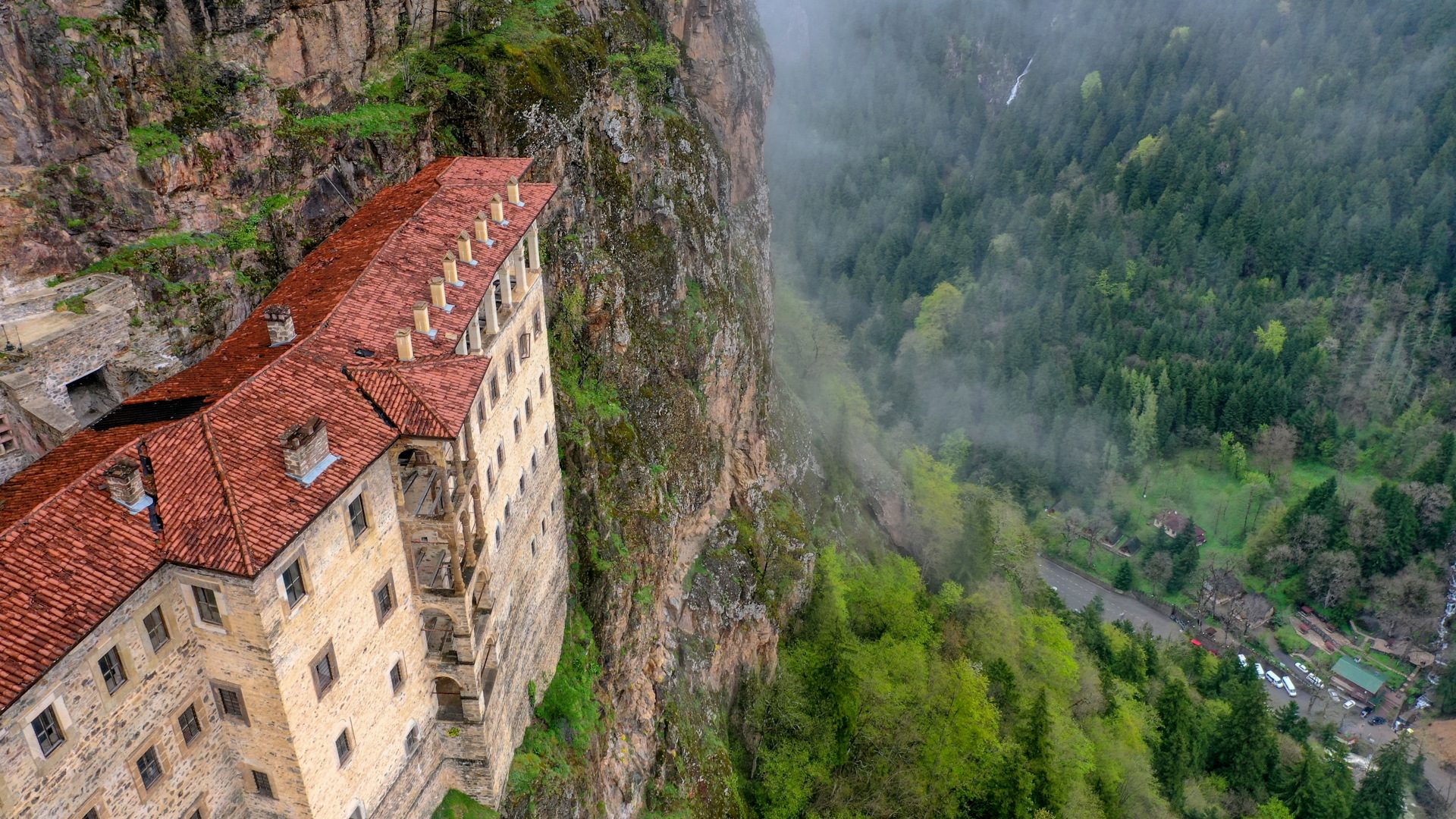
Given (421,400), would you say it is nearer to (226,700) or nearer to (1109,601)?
(226,700)

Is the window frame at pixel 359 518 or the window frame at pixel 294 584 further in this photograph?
the window frame at pixel 359 518

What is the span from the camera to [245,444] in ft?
75.7

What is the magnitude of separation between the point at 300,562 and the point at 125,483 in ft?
14.0

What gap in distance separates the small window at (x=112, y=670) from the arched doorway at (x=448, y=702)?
10.8m

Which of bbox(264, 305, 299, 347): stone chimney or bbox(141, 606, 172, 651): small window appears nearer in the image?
bbox(141, 606, 172, 651): small window

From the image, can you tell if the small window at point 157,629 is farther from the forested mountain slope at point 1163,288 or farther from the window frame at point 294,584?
the forested mountain slope at point 1163,288

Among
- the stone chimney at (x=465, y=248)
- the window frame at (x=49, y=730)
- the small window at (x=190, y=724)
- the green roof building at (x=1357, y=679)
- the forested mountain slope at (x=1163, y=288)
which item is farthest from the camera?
the forested mountain slope at (x=1163, y=288)

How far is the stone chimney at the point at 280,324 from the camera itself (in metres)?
28.0

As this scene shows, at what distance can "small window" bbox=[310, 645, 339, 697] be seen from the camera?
79.4 ft

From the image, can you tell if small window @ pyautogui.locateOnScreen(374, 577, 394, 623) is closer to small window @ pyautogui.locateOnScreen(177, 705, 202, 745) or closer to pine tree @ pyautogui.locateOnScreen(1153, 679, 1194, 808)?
small window @ pyautogui.locateOnScreen(177, 705, 202, 745)

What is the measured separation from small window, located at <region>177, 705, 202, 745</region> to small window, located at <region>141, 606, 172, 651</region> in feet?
7.08

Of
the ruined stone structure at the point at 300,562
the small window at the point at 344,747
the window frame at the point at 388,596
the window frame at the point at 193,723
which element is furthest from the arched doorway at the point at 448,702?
the window frame at the point at 193,723

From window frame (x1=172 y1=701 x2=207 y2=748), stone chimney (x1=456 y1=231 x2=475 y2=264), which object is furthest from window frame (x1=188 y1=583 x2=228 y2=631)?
stone chimney (x1=456 y1=231 x2=475 y2=264)

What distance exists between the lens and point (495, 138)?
4591cm
